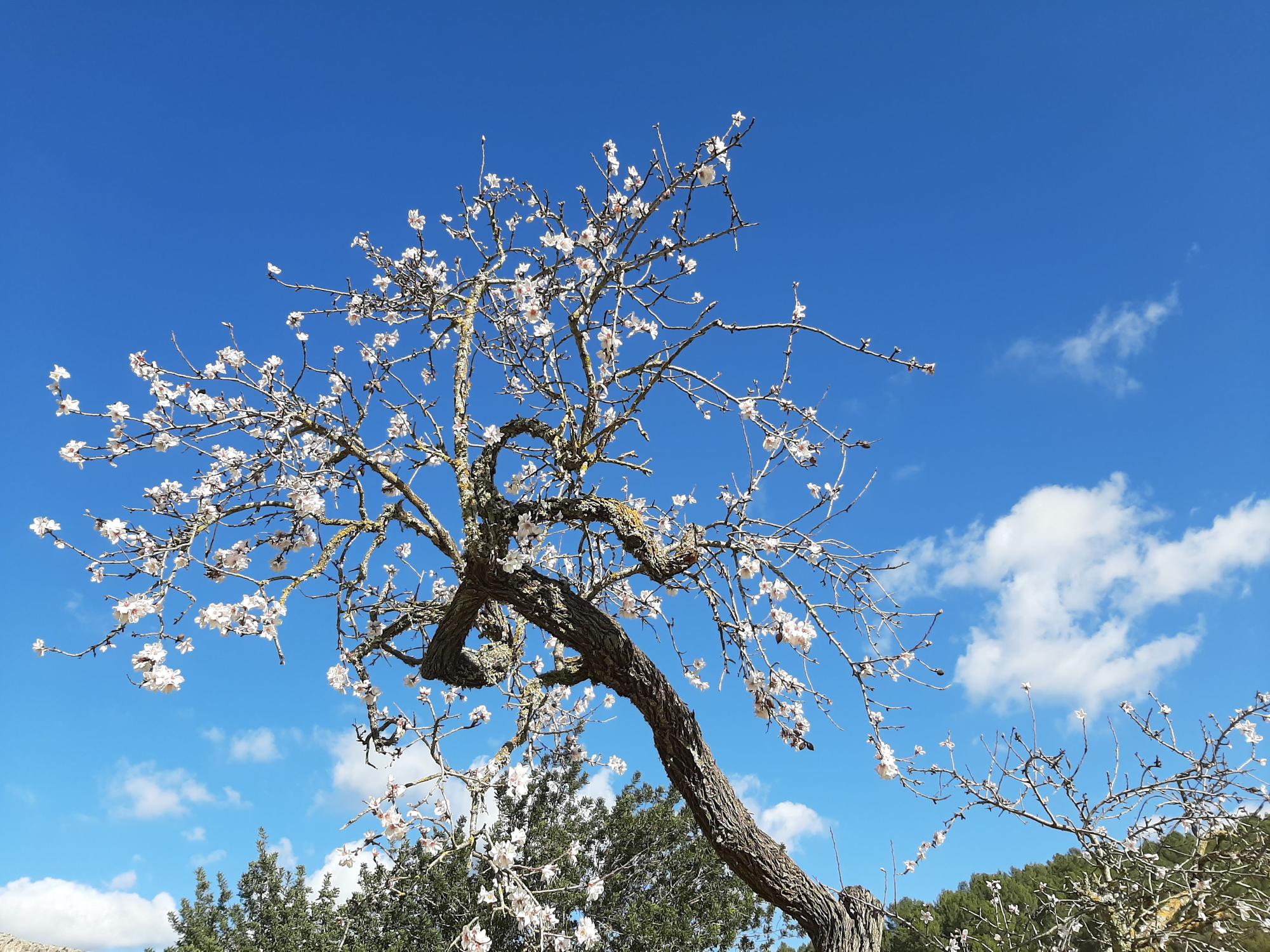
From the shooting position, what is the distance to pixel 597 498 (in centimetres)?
416

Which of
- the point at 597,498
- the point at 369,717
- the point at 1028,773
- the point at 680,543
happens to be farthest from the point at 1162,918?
→ the point at 369,717

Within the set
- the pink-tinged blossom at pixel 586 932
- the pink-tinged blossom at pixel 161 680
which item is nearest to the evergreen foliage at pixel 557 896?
the pink-tinged blossom at pixel 586 932

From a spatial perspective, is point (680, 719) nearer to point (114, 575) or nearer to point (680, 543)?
point (680, 543)

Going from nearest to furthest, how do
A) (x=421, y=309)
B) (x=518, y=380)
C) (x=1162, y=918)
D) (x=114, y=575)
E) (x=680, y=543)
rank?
(x=114, y=575)
(x=680, y=543)
(x=518, y=380)
(x=421, y=309)
(x=1162, y=918)

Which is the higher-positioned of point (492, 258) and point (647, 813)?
point (492, 258)

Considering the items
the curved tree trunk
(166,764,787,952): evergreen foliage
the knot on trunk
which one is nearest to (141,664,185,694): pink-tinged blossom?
the curved tree trunk

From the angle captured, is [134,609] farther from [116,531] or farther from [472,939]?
[472,939]

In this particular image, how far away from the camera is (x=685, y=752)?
410 cm

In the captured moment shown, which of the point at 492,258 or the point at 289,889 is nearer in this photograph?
the point at 492,258

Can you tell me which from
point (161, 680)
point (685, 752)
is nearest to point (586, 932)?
point (685, 752)

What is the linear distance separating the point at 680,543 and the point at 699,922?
23.8 ft

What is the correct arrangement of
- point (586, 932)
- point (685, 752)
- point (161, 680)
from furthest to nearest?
point (586, 932)
point (685, 752)
point (161, 680)

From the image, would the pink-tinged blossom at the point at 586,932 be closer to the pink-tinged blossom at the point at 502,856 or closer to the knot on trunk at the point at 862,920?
the pink-tinged blossom at the point at 502,856

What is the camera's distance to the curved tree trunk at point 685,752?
3.90m
